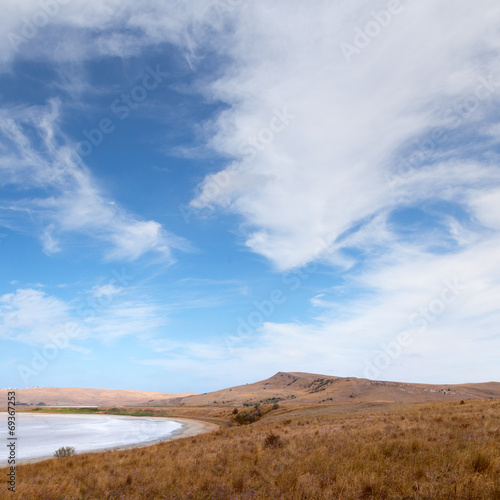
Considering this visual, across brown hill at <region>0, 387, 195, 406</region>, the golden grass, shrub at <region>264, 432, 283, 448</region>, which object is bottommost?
brown hill at <region>0, 387, 195, 406</region>

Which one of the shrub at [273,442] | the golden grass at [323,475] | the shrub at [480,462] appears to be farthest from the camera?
the shrub at [273,442]

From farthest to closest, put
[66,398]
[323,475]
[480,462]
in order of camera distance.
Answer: [66,398] < [323,475] < [480,462]

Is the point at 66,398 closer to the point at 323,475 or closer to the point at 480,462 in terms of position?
the point at 323,475

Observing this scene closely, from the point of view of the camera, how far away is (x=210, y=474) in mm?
8789

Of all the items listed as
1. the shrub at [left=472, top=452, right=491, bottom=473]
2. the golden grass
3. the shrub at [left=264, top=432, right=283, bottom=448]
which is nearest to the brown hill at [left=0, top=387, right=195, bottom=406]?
the shrub at [left=264, top=432, right=283, bottom=448]

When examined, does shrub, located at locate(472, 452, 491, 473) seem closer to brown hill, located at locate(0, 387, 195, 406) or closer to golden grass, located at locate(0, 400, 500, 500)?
golden grass, located at locate(0, 400, 500, 500)

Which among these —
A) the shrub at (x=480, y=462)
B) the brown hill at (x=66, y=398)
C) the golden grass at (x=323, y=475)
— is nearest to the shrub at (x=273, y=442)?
the golden grass at (x=323, y=475)

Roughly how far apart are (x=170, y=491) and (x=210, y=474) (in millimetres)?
1270

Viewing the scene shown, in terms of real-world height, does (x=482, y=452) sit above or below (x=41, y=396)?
above

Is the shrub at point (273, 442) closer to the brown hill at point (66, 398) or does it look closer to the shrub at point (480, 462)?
the shrub at point (480, 462)

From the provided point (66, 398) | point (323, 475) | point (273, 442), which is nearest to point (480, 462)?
point (323, 475)

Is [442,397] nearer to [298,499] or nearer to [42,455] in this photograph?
[42,455]

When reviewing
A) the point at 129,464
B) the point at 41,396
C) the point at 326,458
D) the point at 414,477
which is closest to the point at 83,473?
the point at 129,464

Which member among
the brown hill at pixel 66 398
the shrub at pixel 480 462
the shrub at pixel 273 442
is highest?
the shrub at pixel 480 462
